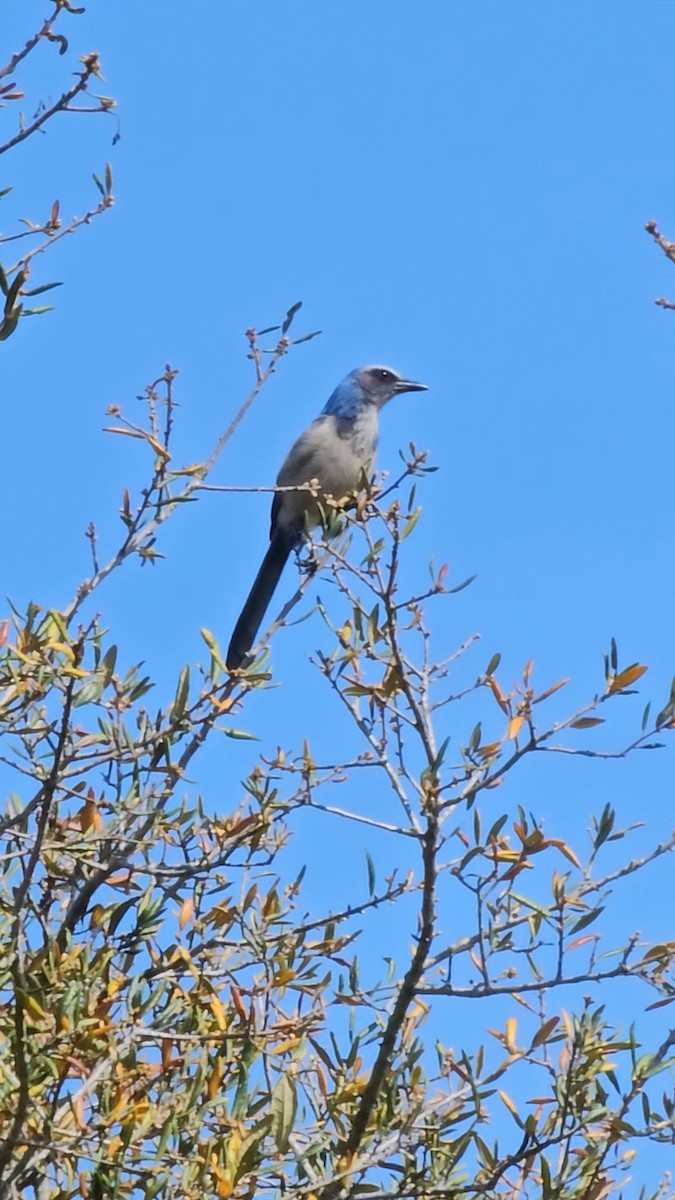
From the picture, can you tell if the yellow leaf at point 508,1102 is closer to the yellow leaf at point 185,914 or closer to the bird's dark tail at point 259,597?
the yellow leaf at point 185,914

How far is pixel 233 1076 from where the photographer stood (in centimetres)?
290

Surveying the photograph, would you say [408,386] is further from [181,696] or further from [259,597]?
[181,696]

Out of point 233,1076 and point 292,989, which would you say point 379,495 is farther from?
point 233,1076

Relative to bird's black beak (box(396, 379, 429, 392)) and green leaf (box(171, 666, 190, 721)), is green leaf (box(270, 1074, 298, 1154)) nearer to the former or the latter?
green leaf (box(171, 666, 190, 721))

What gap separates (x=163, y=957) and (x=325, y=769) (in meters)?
0.55

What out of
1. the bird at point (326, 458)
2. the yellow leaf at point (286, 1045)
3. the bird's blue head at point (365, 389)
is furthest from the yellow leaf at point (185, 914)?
the bird's blue head at point (365, 389)

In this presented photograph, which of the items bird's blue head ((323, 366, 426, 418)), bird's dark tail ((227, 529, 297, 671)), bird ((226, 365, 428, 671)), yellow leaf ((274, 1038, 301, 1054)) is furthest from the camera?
bird's blue head ((323, 366, 426, 418))

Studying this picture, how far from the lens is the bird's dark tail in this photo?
5.98 metres

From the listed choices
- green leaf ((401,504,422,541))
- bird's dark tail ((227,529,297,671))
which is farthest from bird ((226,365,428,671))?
green leaf ((401,504,422,541))

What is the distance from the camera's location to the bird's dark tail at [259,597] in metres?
5.98

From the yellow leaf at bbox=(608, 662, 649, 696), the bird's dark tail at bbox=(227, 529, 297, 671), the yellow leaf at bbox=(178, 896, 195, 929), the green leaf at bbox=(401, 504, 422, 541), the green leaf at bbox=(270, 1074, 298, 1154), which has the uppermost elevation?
the bird's dark tail at bbox=(227, 529, 297, 671)

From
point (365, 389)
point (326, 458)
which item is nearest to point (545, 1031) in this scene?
point (326, 458)

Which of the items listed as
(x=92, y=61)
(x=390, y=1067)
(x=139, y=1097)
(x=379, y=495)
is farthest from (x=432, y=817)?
(x=92, y=61)

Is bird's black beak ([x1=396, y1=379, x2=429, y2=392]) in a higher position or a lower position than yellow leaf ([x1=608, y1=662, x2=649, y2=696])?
higher
